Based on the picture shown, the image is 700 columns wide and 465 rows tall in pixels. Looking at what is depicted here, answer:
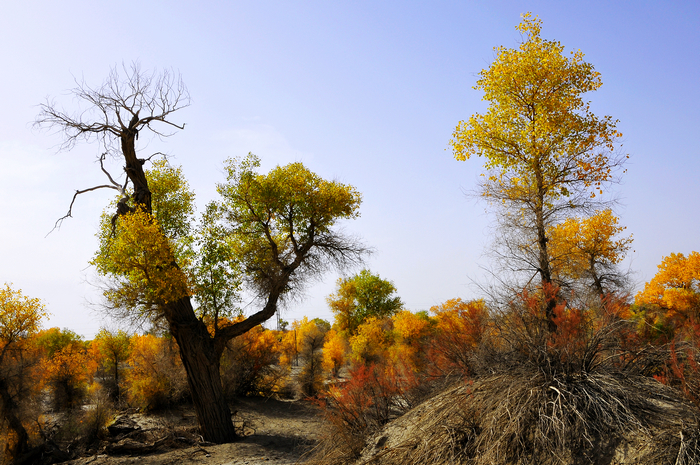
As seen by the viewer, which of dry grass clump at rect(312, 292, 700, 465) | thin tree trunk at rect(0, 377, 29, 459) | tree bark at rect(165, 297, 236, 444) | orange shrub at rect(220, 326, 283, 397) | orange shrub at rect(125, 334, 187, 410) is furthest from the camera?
orange shrub at rect(220, 326, 283, 397)

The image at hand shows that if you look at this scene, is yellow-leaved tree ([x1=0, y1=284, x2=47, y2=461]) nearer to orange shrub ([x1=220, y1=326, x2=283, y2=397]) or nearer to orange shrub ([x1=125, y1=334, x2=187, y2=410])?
orange shrub ([x1=125, y1=334, x2=187, y2=410])

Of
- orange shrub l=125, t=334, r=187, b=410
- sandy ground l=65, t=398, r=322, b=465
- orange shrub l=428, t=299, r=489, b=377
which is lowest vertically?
sandy ground l=65, t=398, r=322, b=465

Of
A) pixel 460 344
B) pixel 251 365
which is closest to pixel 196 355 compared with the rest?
pixel 460 344

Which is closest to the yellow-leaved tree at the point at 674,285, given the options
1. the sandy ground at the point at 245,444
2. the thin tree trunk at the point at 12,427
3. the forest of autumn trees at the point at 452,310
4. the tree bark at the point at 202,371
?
the forest of autumn trees at the point at 452,310

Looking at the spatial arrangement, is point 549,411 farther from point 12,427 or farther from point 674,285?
point 674,285

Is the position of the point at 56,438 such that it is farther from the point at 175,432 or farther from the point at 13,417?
the point at 175,432

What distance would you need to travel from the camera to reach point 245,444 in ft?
43.2

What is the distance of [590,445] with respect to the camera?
4828 mm

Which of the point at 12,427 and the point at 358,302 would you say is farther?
the point at 358,302

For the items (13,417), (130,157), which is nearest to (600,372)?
(130,157)

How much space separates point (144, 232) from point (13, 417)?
8.81 meters

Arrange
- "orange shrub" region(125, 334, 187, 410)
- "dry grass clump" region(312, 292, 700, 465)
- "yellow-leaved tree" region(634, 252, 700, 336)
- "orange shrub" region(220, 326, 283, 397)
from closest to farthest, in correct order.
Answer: "dry grass clump" region(312, 292, 700, 465) → "orange shrub" region(125, 334, 187, 410) → "orange shrub" region(220, 326, 283, 397) → "yellow-leaved tree" region(634, 252, 700, 336)

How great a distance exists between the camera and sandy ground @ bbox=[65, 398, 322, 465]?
1167 centimetres

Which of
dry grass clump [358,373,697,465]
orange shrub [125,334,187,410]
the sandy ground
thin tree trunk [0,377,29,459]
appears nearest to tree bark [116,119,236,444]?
the sandy ground
